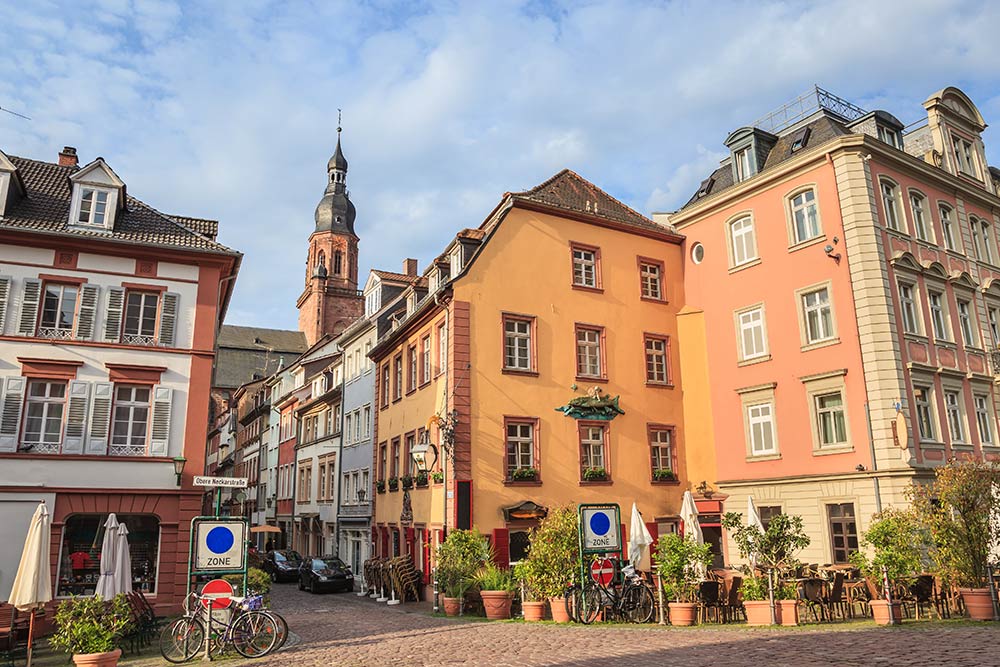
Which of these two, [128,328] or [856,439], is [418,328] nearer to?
[128,328]

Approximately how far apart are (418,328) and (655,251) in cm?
962

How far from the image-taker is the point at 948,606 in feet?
52.1

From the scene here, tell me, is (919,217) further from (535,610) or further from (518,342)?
(535,610)

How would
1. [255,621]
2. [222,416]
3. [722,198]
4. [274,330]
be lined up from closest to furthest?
[255,621] → [722,198] → [222,416] → [274,330]

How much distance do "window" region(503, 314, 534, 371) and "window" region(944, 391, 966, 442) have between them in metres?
13.1

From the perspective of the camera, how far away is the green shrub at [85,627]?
449 inches

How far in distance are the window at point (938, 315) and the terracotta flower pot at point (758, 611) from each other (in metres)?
13.5

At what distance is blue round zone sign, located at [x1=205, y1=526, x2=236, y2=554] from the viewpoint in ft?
47.0

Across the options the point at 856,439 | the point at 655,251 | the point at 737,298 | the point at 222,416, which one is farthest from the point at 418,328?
the point at 222,416

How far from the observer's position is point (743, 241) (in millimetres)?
26953

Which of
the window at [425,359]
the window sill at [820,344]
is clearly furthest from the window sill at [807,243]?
the window at [425,359]

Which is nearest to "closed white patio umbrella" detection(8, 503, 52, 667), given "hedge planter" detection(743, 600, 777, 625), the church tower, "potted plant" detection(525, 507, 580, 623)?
"potted plant" detection(525, 507, 580, 623)

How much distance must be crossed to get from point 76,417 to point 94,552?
3.66 m

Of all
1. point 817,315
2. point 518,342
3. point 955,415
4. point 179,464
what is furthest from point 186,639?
point 955,415
